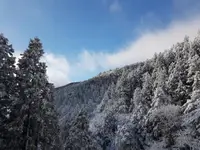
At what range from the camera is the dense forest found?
1922 cm

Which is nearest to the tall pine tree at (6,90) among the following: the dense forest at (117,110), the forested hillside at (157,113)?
the dense forest at (117,110)

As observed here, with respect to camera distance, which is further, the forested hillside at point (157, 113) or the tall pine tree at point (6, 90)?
the forested hillside at point (157, 113)

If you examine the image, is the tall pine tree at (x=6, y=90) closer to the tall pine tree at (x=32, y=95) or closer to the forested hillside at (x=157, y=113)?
the tall pine tree at (x=32, y=95)

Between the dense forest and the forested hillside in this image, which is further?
the forested hillside

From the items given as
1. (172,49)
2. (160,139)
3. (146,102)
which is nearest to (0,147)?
(160,139)

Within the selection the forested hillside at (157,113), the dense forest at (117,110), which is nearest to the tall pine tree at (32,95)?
the dense forest at (117,110)

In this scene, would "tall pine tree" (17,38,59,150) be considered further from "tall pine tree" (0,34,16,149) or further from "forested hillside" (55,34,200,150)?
"forested hillside" (55,34,200,150)

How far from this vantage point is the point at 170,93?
192ft

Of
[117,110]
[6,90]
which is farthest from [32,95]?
[117,110]

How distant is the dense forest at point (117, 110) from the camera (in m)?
19.2

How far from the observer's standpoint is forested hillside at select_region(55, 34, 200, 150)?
4294 cm

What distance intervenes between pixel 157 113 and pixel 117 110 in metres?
31.4

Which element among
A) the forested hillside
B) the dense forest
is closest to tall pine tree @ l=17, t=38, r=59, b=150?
the dense forest

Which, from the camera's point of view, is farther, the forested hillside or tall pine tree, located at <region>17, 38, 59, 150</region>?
the forested hillside
